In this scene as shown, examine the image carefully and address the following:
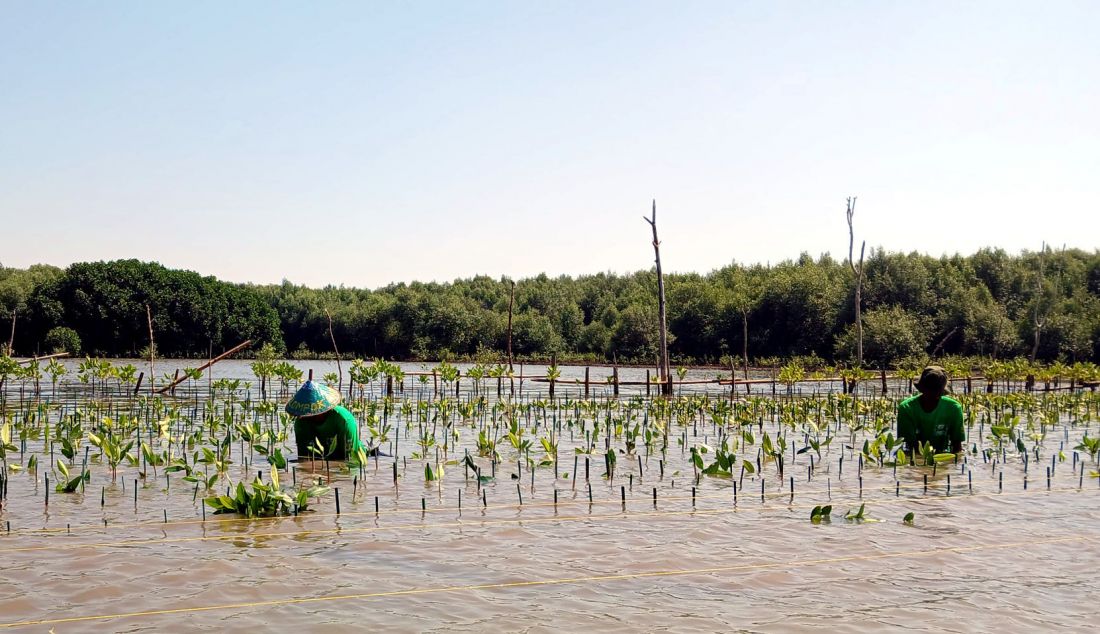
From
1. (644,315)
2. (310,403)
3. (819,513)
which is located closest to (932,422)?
(819,513)

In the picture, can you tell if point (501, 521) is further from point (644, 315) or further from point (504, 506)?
point (644, 315)

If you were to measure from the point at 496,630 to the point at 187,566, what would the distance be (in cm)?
220

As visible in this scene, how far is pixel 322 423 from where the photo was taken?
933 cm

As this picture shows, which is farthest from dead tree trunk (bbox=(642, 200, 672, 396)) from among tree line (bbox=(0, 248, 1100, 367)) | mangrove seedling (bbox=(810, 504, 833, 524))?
mangrove seedling (bbox=(810, 504, 833, 524))

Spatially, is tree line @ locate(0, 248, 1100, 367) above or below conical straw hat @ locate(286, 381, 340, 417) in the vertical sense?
above

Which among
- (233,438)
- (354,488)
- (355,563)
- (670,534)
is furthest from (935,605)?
(233,438)

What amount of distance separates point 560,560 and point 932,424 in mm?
5407

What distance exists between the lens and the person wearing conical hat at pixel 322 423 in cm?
895

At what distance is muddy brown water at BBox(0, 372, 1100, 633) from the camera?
4.74 metres

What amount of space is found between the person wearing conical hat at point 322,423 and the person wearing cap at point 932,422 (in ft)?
18.8

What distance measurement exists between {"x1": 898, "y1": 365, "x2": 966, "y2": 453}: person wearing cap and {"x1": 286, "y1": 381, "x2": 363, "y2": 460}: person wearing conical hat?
5.72 metres

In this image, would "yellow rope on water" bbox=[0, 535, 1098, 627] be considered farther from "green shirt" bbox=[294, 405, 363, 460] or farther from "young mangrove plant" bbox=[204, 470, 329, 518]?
"green shirt" bbox=[294, 405, 363, 460]

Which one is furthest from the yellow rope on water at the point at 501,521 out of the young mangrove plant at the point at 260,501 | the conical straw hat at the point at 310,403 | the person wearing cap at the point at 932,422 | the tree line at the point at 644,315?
the tree line at the point at 644,315

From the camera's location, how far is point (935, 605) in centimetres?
498
